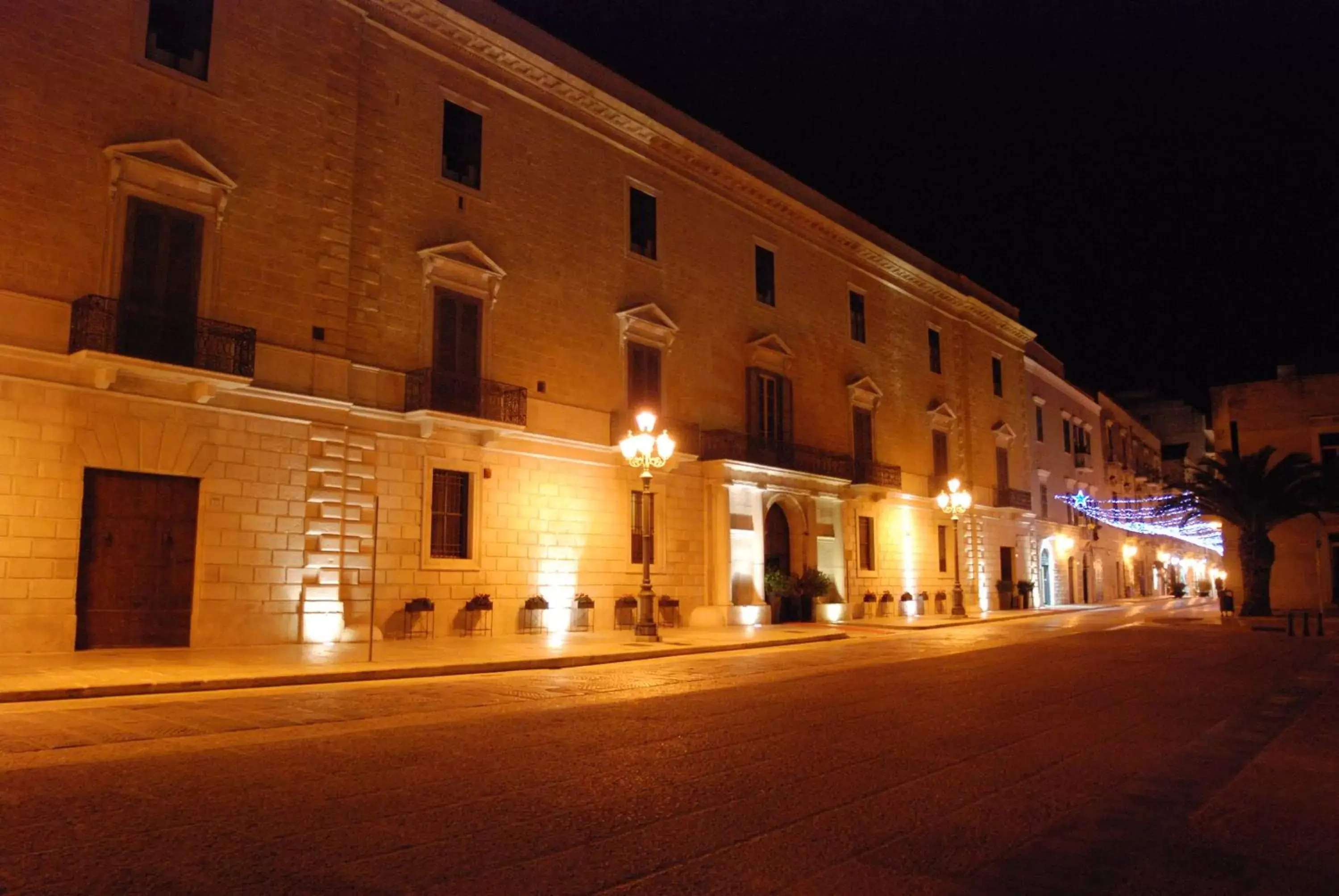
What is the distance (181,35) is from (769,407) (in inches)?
756

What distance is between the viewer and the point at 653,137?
89.7ft

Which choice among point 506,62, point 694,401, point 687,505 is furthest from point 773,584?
point 506,62

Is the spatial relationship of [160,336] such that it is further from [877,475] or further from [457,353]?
[877,475]

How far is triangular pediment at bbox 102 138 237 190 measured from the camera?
1638 cm

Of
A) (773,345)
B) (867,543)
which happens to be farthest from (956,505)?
(773,345)

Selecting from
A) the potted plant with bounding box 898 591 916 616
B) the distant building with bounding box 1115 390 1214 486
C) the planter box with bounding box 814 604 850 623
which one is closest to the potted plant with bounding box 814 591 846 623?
the planter box with bounding box 814 604 850 623

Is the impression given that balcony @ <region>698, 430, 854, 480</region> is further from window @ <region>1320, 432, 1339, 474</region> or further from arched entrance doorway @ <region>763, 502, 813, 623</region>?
window @ <region>1320, 432, 1339, 474</region>

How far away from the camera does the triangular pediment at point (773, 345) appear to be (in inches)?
1202

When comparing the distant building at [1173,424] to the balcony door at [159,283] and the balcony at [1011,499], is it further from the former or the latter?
the balcony door at [159,283]

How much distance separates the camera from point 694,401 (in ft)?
92.1

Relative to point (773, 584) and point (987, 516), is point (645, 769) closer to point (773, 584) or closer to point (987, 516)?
point (773, 584)

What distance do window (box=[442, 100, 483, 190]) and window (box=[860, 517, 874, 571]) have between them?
19.1m

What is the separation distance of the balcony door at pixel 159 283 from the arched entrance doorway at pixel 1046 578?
143 feet

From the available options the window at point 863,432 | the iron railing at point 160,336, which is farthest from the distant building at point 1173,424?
the iron railing at point 160,336
